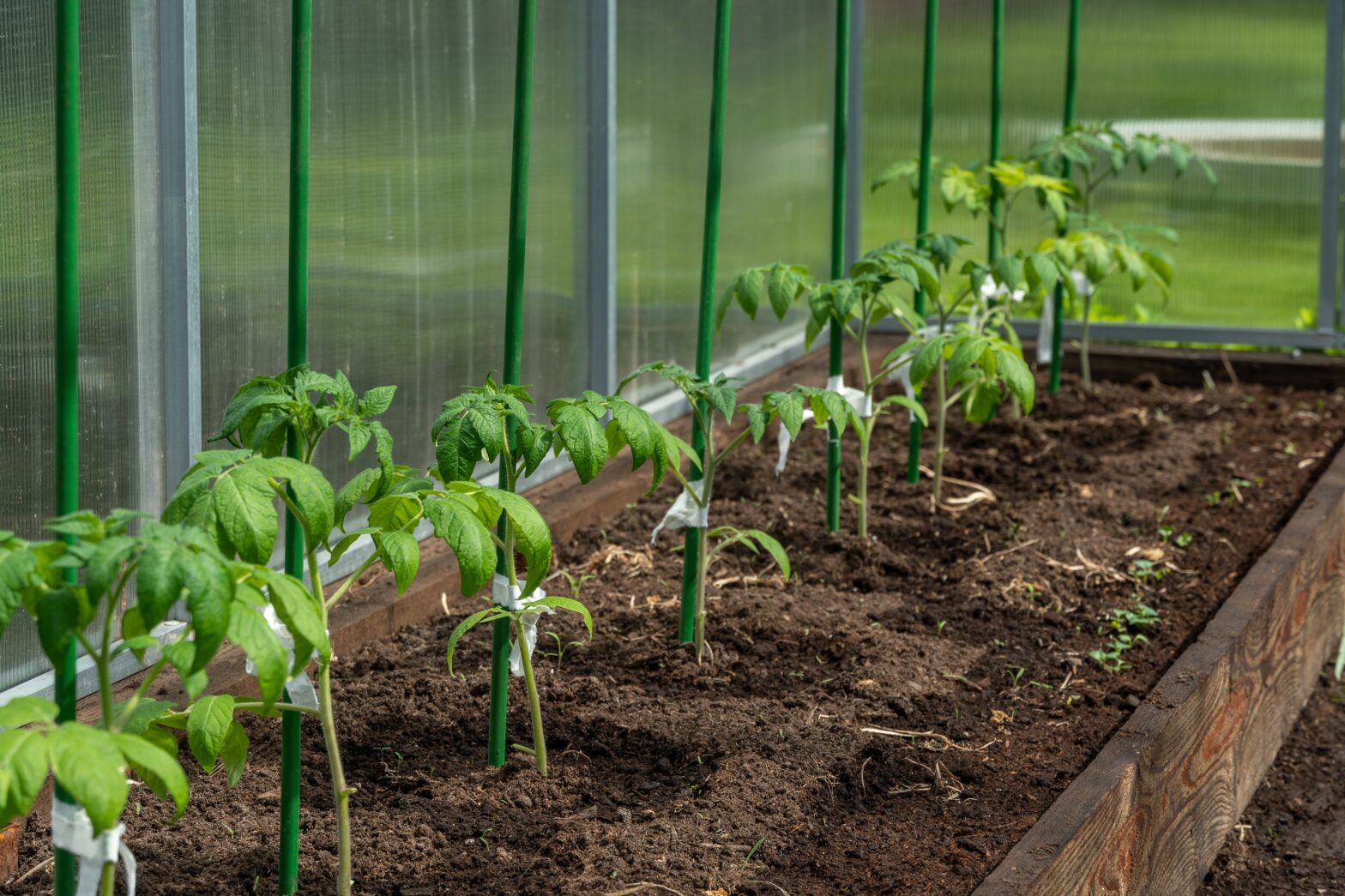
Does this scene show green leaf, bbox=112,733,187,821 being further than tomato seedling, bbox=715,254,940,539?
No

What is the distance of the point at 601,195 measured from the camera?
180 inches

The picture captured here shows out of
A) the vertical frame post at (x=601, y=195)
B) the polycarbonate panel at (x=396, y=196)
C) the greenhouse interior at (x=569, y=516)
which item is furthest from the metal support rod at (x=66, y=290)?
the vertical frame post at (x=601, y=195)

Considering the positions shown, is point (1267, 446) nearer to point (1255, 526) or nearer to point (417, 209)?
point (1255, 526)

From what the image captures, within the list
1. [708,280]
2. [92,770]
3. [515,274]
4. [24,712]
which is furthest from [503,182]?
[92,770]

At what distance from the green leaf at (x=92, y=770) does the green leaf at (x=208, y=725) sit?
0.47m

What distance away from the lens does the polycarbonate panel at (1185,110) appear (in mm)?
6012

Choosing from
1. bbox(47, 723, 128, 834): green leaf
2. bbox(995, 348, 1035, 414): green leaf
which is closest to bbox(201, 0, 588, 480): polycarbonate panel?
bbox(995, 348, 1035, 414): green leaf

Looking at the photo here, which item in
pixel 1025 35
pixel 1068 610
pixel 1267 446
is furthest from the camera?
pixel 1025 35

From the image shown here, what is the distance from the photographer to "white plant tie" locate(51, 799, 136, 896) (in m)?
1.80

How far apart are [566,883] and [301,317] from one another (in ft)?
2.87

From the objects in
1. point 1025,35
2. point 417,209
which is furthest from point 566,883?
point 1025,35

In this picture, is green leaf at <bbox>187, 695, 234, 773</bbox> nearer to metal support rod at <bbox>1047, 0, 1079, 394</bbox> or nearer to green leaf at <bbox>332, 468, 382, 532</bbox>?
green leaf at <bbox>332, 468, 382, 532</bbox>

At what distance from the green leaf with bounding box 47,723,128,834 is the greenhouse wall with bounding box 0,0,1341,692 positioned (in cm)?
130

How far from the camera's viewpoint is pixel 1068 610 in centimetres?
370
